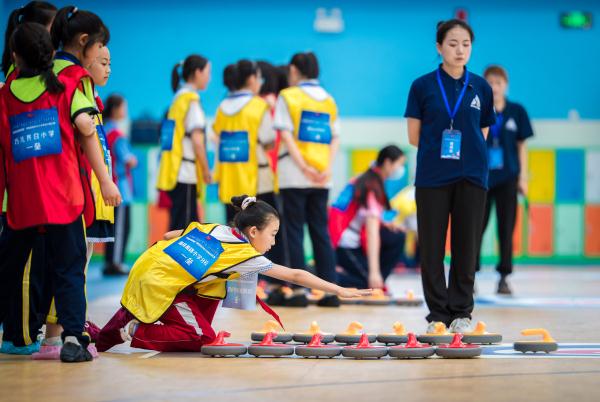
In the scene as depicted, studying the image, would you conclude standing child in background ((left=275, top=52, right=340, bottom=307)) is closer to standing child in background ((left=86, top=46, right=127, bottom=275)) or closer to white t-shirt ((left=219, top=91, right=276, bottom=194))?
white t-shirt ((left=219, top=91, right=276, bottom=194))

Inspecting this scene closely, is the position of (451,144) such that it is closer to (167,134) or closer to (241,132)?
(241,132)

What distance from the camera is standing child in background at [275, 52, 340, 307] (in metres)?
6.45

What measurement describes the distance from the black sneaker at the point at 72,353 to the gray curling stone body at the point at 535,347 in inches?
62.4

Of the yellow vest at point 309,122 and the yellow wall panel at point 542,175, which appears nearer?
the yellow vest at point 309,122

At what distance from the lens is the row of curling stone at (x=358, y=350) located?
152 inches

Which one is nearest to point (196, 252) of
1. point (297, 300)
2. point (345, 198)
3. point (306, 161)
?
point (297, 300)

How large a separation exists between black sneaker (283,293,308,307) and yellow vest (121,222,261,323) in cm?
219

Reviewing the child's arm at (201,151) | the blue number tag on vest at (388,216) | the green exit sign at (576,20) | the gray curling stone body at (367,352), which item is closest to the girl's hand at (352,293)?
the gray curling stone body at (367,352)

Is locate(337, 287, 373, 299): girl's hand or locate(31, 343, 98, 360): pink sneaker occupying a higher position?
locate(337, 287, 373, 299): girl's hand

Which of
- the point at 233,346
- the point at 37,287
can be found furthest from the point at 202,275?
the point at 37,287

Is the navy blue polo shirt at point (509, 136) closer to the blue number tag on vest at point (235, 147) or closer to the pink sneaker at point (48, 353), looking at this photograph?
the blue number tag on vest at point (235, 147)

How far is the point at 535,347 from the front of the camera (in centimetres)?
401

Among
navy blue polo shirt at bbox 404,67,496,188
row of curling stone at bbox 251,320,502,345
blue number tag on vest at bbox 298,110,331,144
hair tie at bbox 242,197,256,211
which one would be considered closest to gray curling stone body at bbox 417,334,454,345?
row of curling stone at bbox 251,320,502,345

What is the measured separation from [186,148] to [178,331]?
2.95 meters
